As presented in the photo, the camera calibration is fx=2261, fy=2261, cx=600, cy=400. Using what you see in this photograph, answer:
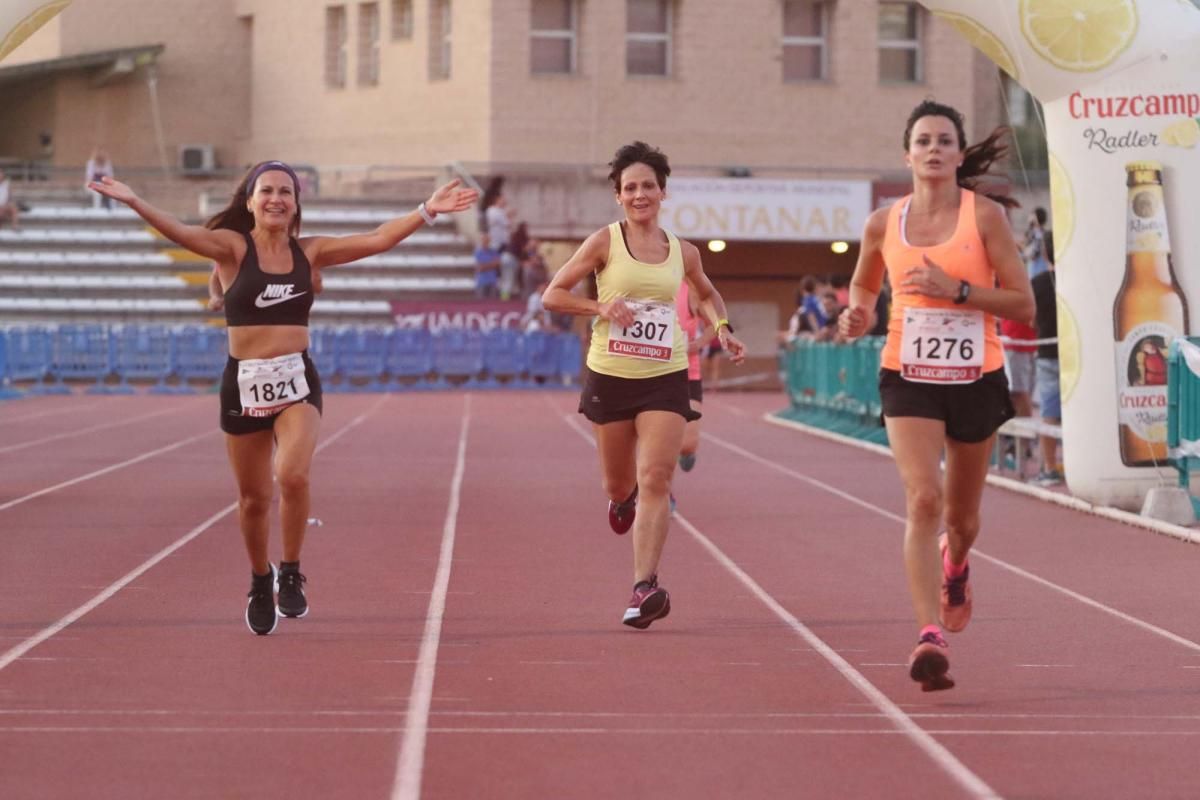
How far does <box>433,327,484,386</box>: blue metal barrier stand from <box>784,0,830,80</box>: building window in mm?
11803

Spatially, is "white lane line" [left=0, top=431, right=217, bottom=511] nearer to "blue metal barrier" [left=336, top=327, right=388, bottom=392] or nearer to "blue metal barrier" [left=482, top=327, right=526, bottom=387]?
"blue metal barrier" [left=336, top=327, right=388, bottom=392]

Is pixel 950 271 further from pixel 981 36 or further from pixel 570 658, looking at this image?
pixel 981 36

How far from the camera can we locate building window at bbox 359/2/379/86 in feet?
167

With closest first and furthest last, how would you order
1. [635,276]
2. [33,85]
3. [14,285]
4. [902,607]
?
1. [635,276]
2. [902,607]
3. [14,285]
4. [33,85]

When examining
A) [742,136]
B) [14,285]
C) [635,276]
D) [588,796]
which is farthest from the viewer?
[742,136]

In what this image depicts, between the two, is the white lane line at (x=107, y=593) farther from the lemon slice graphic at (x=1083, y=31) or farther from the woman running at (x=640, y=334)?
the lemon slice graphic at (x=1083, y=31)

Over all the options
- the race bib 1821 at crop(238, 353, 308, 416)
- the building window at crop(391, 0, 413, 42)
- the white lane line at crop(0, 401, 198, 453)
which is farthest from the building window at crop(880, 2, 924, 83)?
the race bib 1821 at crop(238, 353, 308, 416)

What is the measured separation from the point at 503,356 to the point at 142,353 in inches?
251

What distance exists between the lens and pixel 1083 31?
1469 cm

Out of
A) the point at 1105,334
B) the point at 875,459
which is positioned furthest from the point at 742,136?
the point at 1105,334

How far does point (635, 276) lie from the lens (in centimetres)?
1005

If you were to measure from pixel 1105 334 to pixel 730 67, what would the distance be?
110 feet

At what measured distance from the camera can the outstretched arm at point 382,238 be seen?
31.3 feet

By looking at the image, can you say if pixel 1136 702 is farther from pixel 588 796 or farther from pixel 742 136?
pixel 742 136
